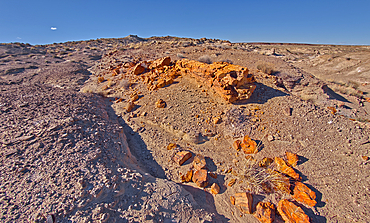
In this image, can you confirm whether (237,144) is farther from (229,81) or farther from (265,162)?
(229,81)

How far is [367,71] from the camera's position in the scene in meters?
14.0

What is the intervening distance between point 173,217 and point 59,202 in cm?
188

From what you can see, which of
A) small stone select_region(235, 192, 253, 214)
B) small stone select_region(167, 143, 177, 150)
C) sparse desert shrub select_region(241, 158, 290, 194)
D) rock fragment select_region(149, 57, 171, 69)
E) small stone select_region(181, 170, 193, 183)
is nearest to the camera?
small stone select_region(235, 192, 253, 214)

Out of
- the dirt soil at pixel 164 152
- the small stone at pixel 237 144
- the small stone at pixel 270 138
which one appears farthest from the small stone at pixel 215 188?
the small stone at pixel 270 138

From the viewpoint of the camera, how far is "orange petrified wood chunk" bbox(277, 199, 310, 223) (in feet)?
9.33

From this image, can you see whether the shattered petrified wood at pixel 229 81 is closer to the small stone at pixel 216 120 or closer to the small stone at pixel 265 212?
the small stone at pixel 216 120

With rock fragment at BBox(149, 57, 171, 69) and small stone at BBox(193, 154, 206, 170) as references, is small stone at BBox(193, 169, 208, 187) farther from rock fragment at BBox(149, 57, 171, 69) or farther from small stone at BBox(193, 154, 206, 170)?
rock fragment at BBox(149, 57, 171, 69)

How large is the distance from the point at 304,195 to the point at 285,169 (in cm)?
63

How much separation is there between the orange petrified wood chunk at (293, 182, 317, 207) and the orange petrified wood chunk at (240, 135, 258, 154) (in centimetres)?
122

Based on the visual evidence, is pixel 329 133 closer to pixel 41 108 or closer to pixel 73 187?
pixel 73 187

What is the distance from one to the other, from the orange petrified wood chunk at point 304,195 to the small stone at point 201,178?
80.9 inches

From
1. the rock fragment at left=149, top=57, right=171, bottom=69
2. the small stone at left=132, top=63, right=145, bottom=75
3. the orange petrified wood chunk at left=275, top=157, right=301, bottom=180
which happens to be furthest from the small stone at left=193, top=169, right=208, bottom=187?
the small stone at left=132, top=63, right=145, bottom=75

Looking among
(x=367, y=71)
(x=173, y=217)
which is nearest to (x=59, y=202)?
(x=173, y=217)

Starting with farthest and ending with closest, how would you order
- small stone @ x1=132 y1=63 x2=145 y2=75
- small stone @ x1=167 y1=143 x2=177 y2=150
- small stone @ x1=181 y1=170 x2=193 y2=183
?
small stone @ x1=132 y1=63 x2=145 y2=75 < small stone @ x1=167 y1=143 x2=177 y2=150 < small stone @ x1=181 y1=170 x2=193 y2=183
